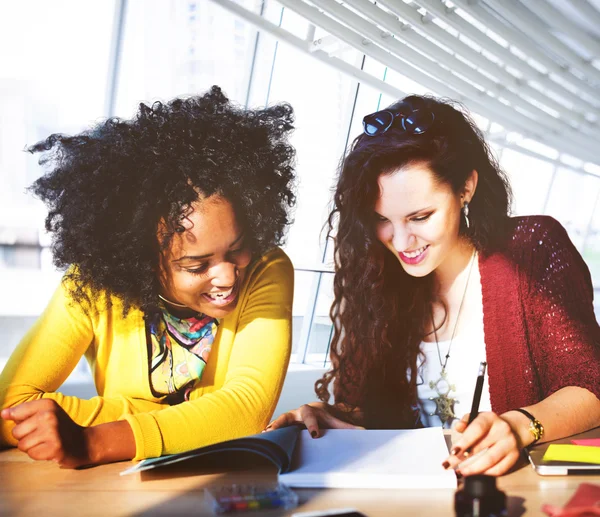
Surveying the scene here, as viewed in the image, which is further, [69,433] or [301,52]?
[301,52]

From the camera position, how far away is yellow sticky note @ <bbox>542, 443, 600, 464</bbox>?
41.3 inches

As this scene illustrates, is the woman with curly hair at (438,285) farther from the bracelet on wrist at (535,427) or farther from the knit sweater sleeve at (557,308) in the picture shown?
the bracelet on wrist at (535,427)

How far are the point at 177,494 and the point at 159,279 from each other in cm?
56

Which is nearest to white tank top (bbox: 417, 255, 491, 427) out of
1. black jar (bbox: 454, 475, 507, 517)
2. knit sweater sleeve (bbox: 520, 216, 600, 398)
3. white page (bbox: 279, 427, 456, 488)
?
knit sweater sleeve (bbox: 520, 216, 600, 398)

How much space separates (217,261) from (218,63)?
524mm

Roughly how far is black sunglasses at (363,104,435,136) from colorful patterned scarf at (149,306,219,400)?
24.9 inches

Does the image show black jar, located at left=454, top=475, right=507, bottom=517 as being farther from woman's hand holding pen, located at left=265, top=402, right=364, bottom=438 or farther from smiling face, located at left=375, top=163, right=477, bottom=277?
smiling face, located at left=375, top=163, right=477, bottom=277

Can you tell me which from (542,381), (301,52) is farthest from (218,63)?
(542,381)

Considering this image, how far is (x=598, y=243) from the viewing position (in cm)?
201

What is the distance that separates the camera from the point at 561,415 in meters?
1.28

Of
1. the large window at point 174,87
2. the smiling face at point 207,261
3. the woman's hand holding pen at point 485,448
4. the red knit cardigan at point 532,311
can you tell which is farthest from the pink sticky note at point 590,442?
the smiling face at point 207,261

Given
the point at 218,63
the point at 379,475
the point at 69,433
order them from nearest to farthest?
the point at 379,475 → the point at 69,433 → the point at 218,63

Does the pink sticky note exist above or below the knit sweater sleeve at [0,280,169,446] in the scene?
above

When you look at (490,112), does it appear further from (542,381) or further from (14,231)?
(14,231)
